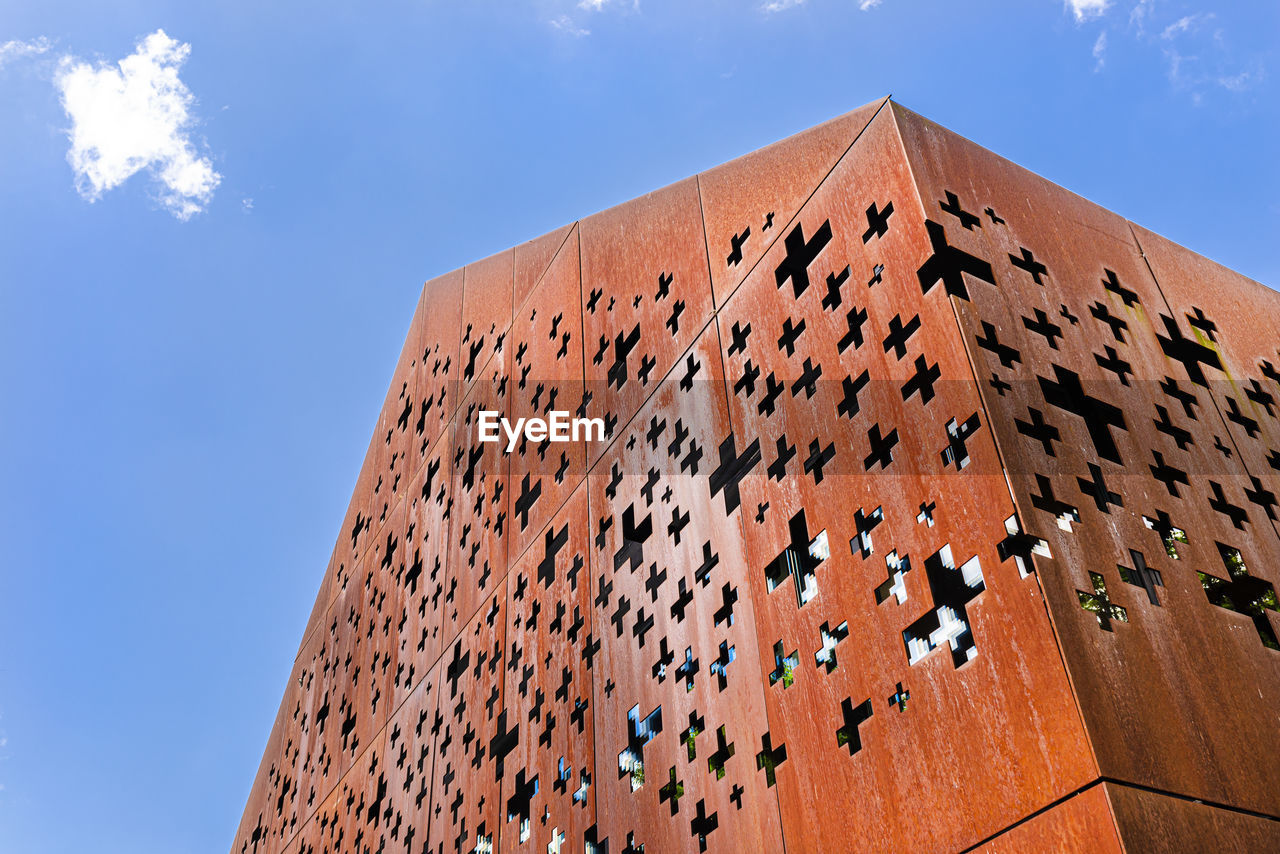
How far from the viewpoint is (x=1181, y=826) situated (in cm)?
550

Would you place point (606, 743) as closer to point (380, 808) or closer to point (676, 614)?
point (676, 614)

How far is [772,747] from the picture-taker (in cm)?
751

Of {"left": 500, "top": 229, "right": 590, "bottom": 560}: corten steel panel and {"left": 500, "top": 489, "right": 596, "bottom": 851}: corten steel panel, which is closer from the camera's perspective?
{"left": 500, "top": 489, "right": 596, "bottom": 851}: corten steel panel

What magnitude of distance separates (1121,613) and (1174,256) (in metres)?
4.36

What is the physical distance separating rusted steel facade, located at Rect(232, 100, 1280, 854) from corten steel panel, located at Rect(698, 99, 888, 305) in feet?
0.12

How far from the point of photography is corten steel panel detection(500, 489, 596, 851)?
9742mm

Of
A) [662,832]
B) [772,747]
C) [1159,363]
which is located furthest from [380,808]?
[1159,363]

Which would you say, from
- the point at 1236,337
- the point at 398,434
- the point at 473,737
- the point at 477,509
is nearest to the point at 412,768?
the point at 473,737

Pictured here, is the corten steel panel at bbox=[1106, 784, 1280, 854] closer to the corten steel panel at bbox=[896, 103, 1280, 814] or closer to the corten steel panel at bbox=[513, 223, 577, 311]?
the corten steel panel at bbox=[896, 103, 1280, 814]

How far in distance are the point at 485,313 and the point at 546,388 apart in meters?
2.83

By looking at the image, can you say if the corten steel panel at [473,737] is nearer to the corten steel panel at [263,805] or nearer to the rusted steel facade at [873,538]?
the rusted steel facade at [873,538]

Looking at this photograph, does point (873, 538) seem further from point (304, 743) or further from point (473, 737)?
point (304, 743)
